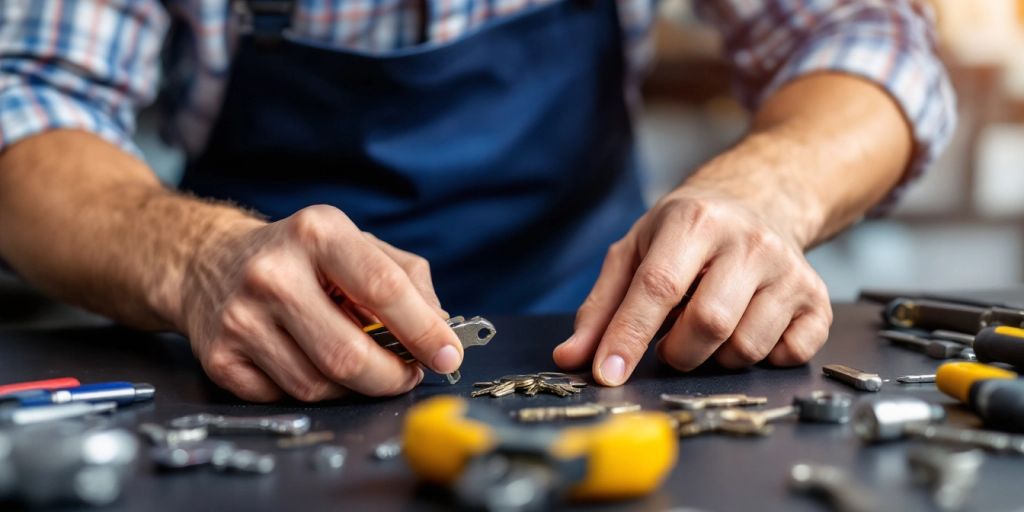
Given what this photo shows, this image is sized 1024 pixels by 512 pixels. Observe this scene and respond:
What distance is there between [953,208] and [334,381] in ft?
10.7

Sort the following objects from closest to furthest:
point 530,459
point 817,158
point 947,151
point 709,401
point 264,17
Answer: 1. point 530,459
2. point 709,401
3. point 817,158
4. point 264,17
5. point 947,151

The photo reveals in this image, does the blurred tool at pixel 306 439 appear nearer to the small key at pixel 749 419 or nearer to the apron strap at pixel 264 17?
the small key at pixel 749 419

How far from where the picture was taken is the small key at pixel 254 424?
0.60m

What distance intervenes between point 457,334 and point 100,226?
19.1 inches

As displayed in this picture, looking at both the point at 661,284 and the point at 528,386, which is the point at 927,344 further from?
the point at 528,386

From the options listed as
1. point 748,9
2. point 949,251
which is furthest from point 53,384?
point 949,251

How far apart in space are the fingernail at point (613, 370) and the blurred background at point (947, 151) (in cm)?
231

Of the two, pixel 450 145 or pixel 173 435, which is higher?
pixel 450 145

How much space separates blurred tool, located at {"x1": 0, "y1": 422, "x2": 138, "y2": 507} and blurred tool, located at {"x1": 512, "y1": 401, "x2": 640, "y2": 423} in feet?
0.82

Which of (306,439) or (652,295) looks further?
(652,295)

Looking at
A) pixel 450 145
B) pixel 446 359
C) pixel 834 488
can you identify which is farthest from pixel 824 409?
pixel 450 145

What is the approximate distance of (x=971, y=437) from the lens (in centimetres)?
53

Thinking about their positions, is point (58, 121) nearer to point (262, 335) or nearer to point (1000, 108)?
point (262, 335)

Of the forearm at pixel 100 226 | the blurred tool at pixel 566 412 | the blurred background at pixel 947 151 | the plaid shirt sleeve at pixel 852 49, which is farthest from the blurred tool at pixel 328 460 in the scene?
the blurred background at pixel 947 151
